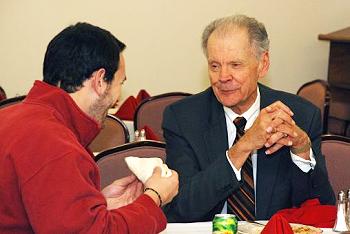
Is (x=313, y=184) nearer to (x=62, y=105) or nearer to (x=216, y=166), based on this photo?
(x=216, y=166)

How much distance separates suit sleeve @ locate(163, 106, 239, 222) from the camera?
2.67m

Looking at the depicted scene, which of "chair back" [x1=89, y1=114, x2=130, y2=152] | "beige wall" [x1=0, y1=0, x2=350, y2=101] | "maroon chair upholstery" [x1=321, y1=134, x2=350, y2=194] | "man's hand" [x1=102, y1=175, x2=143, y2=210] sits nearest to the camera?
"man's hand" [x1=102, y1=175, x2=143, y2=210]

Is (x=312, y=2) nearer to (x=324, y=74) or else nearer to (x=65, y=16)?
(x=324, y=74)

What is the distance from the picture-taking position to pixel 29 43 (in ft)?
21.8

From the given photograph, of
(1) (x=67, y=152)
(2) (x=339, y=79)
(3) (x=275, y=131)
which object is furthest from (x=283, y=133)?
(2) (x=339, y=79)

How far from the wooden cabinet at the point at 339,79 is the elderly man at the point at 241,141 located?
4.34 metres

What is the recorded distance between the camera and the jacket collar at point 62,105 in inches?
77.9

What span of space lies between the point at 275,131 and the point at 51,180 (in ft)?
3.88

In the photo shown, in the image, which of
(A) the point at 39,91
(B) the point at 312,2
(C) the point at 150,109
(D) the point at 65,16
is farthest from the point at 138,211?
(B) the point at 312,2

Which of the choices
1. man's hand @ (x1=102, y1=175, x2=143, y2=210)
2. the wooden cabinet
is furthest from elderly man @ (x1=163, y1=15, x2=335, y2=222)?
the wooden cabinet

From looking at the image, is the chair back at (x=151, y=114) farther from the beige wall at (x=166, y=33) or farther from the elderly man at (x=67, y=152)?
the elderly man at (x=67, y=152)

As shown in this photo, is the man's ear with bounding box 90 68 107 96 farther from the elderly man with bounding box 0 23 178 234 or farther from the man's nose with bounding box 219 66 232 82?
the man's nose with bounding box 219 66 232 82

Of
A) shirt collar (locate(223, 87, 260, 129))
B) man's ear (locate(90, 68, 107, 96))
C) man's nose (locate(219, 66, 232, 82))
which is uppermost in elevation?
man's ear (locate(90, 68, 107, 96))

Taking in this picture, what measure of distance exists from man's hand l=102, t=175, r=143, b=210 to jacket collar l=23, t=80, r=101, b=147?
36 centimetres
